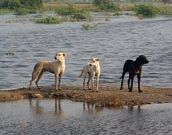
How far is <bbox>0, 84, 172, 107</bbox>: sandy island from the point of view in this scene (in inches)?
774

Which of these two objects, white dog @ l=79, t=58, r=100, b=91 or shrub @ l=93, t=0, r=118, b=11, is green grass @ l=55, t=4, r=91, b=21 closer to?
shrub @ l=93, t=0, r=118, b=11

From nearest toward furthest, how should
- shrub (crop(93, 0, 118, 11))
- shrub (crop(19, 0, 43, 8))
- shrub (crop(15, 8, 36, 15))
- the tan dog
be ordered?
the tan dog
shrub (crop(15, 8, 36, 15))
shrub (crop(19, 0, 43, 8))
shrub (crop(93, 0, 118, 11))

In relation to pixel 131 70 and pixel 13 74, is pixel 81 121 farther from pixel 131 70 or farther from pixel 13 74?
pixel 13 74

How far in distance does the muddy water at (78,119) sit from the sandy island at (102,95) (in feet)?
1.63

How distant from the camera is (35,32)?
192 ft

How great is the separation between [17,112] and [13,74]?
11.7 m

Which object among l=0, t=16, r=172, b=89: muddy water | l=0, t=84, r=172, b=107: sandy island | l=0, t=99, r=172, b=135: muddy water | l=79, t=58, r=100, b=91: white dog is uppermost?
l=79, t=58, r=100, b=91: white dog

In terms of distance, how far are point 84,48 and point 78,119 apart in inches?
1096

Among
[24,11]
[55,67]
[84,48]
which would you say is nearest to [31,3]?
[24,11]

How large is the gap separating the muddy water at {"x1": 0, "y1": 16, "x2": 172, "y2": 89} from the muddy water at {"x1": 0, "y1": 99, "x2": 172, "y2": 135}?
6.27 meters

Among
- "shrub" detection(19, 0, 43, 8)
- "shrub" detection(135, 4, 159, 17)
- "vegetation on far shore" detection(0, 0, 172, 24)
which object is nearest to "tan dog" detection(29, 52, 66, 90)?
"vegetation on far shore" detection(0, 0, 172, 24)

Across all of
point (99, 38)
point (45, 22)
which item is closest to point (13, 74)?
point (99, 38)

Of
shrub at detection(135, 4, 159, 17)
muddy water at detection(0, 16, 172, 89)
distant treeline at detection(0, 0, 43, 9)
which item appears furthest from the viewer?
distant treeline at detection(0, 0, 43, 9)

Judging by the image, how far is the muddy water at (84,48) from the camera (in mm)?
28938
